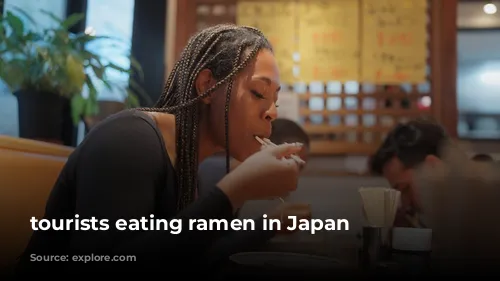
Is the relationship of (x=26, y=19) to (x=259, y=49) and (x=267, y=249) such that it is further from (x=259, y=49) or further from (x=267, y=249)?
(x=267, y=249)

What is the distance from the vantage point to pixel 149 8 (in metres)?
1.26

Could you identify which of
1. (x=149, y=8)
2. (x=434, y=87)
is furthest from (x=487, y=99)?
(x=149, y=8)

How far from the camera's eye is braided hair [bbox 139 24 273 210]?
25.0 inches

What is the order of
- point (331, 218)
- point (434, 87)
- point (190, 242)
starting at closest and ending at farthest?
point (190, 242) < point (331, 218) < point (434, 87)

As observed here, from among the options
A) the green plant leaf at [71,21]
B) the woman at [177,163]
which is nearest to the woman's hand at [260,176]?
the woman at [177,163]

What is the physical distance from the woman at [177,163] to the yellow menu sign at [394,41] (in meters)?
0.78

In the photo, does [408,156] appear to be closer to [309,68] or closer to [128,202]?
[309,68]

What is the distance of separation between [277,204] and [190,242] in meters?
0.14

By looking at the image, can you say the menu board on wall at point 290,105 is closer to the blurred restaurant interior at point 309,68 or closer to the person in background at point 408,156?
the blurred restaurant interior at point 309,68

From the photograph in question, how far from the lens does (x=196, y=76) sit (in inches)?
25.5

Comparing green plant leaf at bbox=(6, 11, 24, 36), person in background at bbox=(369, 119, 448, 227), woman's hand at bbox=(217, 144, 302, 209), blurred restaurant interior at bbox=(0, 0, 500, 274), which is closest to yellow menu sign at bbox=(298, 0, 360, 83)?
blurred restaurant interior at bbox=(0, 0, 500, 274)

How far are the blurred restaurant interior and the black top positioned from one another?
49 cm

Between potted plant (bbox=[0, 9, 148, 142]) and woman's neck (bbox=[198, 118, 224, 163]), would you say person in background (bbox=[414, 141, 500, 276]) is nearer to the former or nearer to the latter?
woman's neck (bbox=[198, 118, 224, 163])

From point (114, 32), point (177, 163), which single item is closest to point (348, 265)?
point (177, 163)
